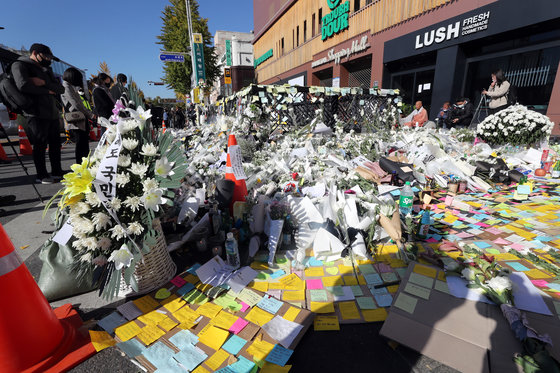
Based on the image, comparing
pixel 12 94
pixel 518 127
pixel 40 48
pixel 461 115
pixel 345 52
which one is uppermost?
pixel 345 52

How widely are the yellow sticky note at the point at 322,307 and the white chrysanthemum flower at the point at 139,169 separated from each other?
54.8 inches

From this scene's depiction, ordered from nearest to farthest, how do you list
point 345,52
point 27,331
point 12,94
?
point 27,331 < point 12,94 < point 345,52

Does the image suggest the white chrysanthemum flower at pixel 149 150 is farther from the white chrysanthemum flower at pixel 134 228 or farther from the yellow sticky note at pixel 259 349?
the yellow sticky note at pixel 259 349

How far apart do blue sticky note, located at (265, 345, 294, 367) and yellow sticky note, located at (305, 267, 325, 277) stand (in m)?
0.69

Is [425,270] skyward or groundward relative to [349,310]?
skyward

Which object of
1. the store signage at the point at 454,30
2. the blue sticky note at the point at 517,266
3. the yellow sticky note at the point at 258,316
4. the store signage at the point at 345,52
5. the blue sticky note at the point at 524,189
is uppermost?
the store signage at the point at 345,52

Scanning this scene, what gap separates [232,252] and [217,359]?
2.63ft

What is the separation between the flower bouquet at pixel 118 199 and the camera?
150cm

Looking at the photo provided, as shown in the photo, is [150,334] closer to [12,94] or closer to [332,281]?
[332,281]

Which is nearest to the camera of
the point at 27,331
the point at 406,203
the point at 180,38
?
the point at 27,331

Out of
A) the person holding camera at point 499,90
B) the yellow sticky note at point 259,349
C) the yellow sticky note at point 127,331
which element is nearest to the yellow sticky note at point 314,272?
the yellow sticky note at point 259,349

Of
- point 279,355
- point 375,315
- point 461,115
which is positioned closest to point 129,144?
point 279,355

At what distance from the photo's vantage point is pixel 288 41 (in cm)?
2041

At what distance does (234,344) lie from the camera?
1.42 meters
